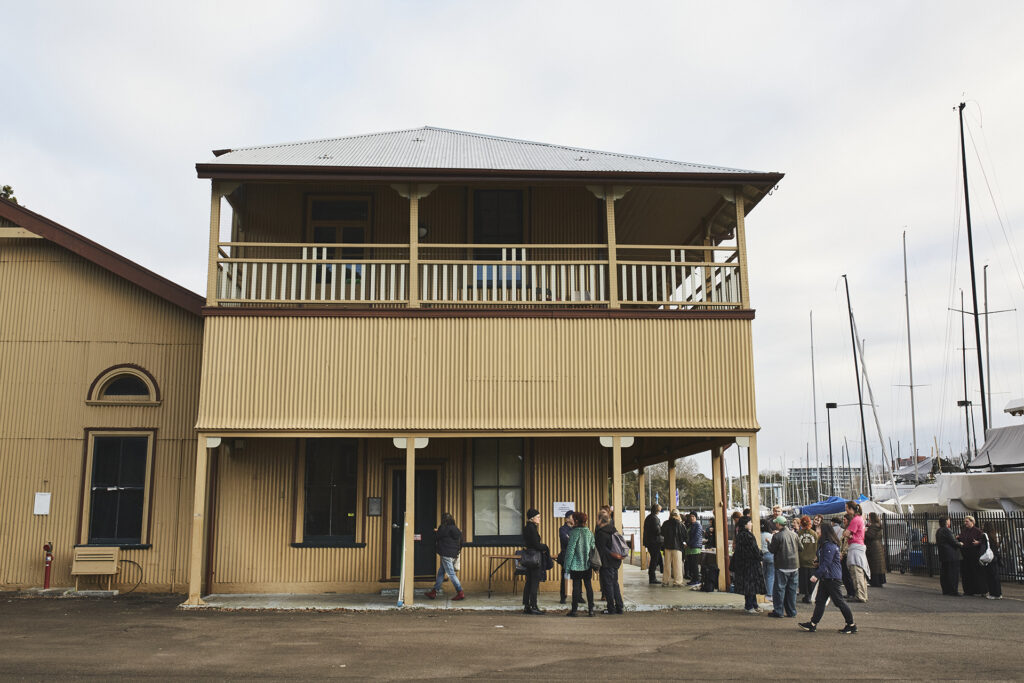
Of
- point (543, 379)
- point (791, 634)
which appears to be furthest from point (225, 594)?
point (791, 634)

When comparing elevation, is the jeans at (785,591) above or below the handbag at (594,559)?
below

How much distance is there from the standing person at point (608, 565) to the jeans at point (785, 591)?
7.99 feet

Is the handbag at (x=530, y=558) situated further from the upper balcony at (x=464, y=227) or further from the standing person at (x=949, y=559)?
the standing person at (x=949, y=559)

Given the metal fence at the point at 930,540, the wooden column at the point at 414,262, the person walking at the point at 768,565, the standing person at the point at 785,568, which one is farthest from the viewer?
the metal fence at the point at 930,540

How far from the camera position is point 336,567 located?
55.8ft

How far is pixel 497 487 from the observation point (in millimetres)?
17719

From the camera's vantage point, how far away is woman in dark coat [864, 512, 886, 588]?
67.1 feet

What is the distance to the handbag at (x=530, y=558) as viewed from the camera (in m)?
14.8

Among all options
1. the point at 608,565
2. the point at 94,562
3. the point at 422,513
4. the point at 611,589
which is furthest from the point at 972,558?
the point at 94,562

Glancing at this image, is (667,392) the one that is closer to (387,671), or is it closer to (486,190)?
(486,190)

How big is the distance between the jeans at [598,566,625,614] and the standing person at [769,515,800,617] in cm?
243

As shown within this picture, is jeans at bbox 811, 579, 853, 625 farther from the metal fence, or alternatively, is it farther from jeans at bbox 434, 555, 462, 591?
the metal fence

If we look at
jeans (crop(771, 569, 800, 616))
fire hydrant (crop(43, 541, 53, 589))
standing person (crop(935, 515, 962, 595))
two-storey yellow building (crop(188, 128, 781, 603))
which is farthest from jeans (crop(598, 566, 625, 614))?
fire hydrant (crop(43, 541, 53, 589))

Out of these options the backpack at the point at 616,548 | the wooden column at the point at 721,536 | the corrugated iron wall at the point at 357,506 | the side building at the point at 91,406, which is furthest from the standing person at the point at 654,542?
the side building at the point at 91,406
